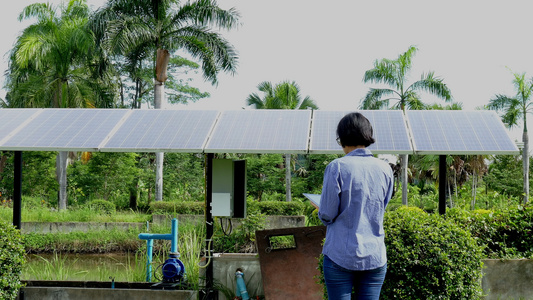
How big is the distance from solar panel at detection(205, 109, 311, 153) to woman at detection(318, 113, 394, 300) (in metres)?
2.91

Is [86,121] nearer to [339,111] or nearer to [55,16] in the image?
[339,111]

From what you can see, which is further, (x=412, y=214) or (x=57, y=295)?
(x=57, y=295)

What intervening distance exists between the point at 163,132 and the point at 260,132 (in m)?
1.27

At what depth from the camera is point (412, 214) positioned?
218 inches

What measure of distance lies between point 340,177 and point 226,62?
2080 centimetres

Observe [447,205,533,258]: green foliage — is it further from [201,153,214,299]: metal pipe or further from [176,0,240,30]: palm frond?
[176,0,240,30]: palm frond

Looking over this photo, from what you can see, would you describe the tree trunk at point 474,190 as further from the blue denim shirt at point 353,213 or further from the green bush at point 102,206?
the blue denim shirt at point 353,213

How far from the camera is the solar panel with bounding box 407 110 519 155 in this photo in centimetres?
637

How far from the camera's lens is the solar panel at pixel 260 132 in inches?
251

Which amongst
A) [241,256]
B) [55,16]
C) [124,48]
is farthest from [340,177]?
[55,16]

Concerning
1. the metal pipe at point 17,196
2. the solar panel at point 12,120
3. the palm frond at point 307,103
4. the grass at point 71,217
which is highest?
the palm frond at point 307,103

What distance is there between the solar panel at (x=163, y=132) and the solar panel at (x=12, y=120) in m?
1.43

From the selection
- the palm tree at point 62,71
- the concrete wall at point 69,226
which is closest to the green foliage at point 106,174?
the palm tree at point 62,71

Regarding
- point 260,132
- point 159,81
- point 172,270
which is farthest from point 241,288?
point 159,81
